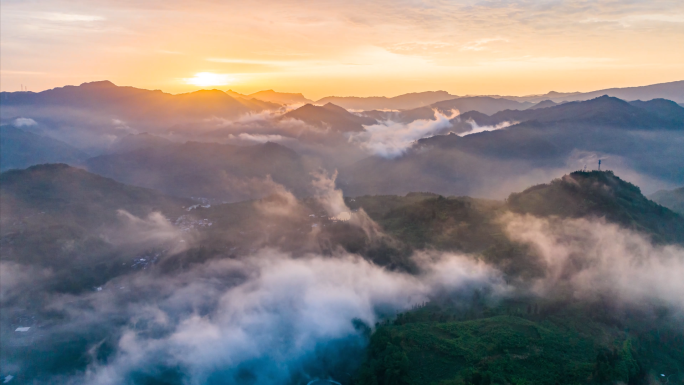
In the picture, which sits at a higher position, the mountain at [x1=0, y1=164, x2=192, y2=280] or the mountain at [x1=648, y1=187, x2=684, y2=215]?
the mountain at [x1=648, y1=187, x2=684, y2=215]

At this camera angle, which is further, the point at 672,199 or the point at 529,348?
the point at 672,199

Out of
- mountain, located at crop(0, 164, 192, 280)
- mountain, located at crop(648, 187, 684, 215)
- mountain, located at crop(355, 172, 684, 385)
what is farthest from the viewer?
mountain, located at crop(648, 187, 684, 215)

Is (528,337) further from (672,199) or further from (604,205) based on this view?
(672,199)

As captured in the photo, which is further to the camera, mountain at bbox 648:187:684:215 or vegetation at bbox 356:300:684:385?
mountain at bbox 648:187:684:215

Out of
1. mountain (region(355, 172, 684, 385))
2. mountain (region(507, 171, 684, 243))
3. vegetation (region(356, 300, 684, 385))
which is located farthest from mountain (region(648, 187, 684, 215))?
vegetation (region(356, 300, 684, 385))

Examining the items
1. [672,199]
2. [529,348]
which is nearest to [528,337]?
[529,348]

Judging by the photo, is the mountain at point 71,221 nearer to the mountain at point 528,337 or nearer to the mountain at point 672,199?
the mountain at point 528,337

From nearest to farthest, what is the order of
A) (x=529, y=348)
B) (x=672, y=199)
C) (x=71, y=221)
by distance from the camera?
(x=529, y=348)
(x=71, y=221)
(x=672, y=199)

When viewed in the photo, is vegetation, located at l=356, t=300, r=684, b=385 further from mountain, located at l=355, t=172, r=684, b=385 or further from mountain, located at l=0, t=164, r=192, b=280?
mountain, located at l=0, t=164, r=192, b=280

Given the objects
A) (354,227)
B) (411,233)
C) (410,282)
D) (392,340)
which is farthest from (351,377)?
(354,227)

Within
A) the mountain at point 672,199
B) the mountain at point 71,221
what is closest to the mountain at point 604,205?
the mountain at point 672,199

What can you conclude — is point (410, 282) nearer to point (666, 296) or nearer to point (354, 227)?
point (354, 227)
